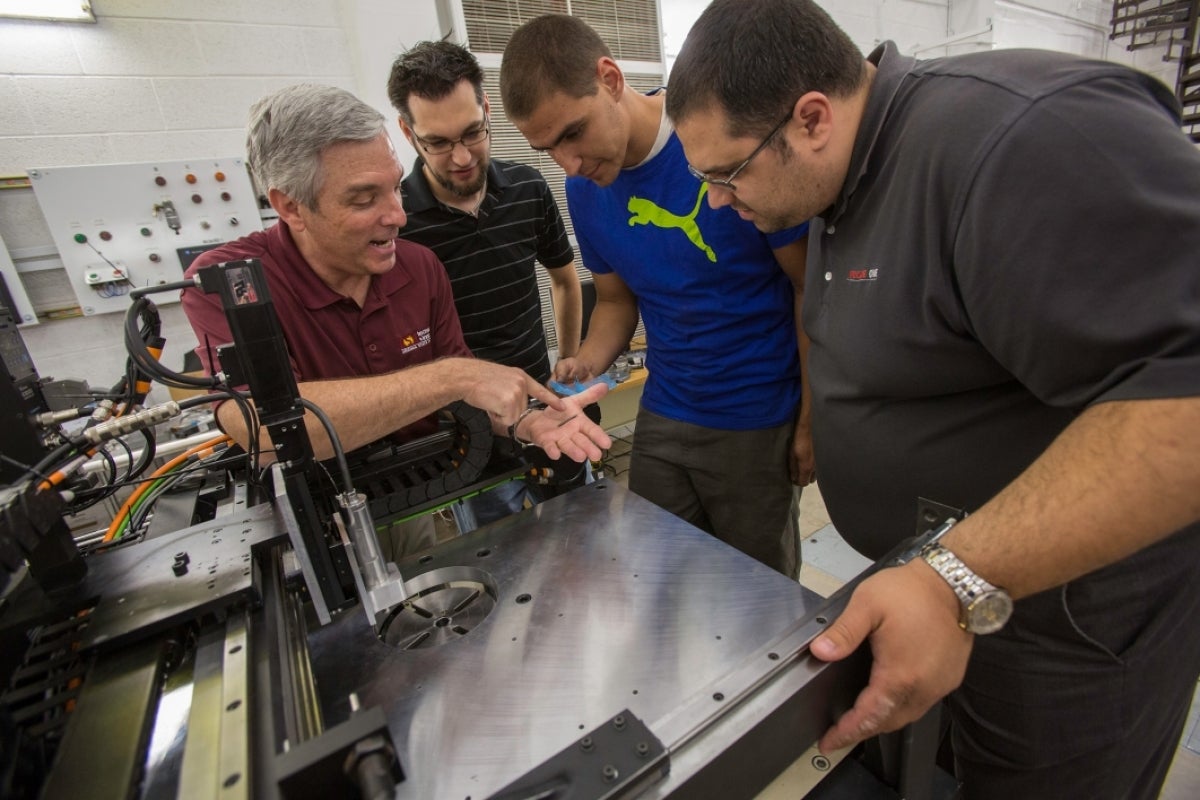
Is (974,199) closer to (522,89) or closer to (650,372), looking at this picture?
(522,89)

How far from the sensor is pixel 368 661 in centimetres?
70

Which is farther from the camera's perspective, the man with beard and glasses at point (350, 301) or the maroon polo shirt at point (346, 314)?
the maroon polo shirt at point (346, 314)

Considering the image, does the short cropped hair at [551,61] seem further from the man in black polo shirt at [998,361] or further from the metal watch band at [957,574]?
the metal watch band at [957,574]

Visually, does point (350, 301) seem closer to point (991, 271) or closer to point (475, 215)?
point (475, 215)

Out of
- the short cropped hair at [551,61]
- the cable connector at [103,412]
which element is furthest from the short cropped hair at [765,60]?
the cable connector at [103,412]

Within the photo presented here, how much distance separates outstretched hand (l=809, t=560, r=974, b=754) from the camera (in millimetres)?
562

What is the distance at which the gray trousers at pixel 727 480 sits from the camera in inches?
55.5

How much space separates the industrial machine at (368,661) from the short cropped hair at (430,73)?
0.96 m

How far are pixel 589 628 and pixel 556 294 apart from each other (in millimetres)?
1524

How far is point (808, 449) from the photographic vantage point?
4.54ft

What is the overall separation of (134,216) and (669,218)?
2187 mm

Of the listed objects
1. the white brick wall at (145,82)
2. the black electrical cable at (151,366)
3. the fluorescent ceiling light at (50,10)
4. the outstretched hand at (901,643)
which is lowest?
the outstretched hand at (901,643)

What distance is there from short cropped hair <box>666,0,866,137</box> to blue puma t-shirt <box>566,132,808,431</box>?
42cm

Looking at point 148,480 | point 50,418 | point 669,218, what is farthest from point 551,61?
point 148,480
